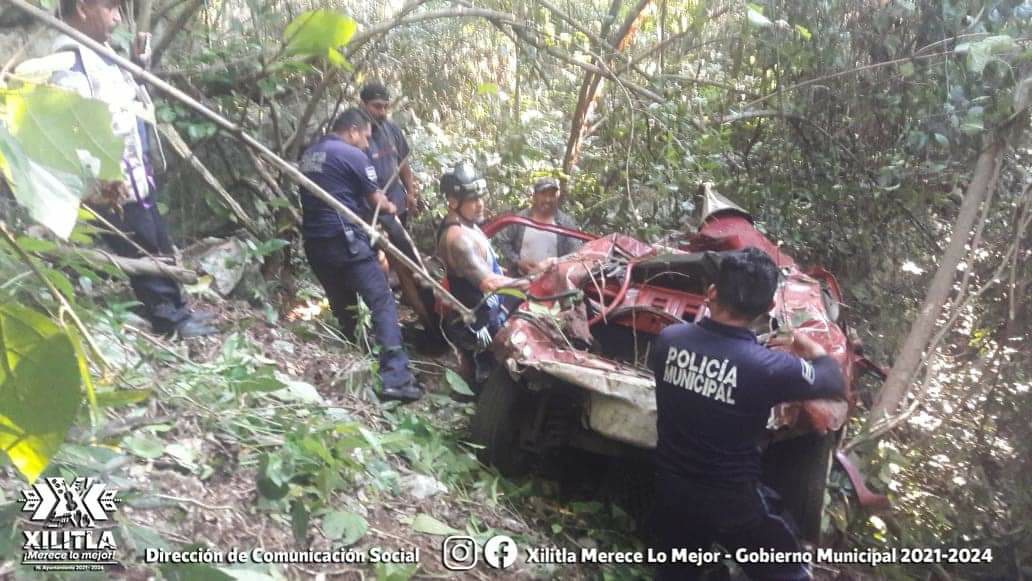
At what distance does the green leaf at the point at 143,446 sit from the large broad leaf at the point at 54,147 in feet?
5.67

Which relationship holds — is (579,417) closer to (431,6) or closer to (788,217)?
(431,6)

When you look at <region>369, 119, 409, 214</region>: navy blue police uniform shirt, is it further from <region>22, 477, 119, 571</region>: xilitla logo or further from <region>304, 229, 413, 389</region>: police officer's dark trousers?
<region>22, 477, 119, 571</region>: xilitla logo

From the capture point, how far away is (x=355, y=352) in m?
4.77

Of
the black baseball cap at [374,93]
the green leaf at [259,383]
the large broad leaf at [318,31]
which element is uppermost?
the large broad leaf at [318,31]

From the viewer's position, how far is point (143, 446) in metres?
2.32

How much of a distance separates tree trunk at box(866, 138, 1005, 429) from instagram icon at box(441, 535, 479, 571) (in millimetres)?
2337

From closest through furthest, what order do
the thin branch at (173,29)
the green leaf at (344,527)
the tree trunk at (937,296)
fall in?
the green leaf at (344,527) → the tree trunk at (937,296) → the thin branch at (173,29)

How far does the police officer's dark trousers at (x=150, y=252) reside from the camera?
3641mm

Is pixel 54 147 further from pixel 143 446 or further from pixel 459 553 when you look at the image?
pixel 459 553

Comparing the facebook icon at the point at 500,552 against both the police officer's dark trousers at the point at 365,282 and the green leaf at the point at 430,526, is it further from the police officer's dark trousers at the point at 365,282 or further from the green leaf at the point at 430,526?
the police officer's dark trousers at the point at 365,282

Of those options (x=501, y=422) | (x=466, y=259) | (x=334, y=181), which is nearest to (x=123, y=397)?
(x=501, y=422)

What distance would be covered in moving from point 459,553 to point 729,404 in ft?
3.72

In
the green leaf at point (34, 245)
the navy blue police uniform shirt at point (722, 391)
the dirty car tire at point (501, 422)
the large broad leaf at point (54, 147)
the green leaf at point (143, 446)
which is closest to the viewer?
the large broad leaf at point (54, 147)

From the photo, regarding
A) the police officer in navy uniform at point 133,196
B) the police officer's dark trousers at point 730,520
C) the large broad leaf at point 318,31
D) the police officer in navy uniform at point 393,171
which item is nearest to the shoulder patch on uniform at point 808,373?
the police officer's dark trousers at point 730,520
